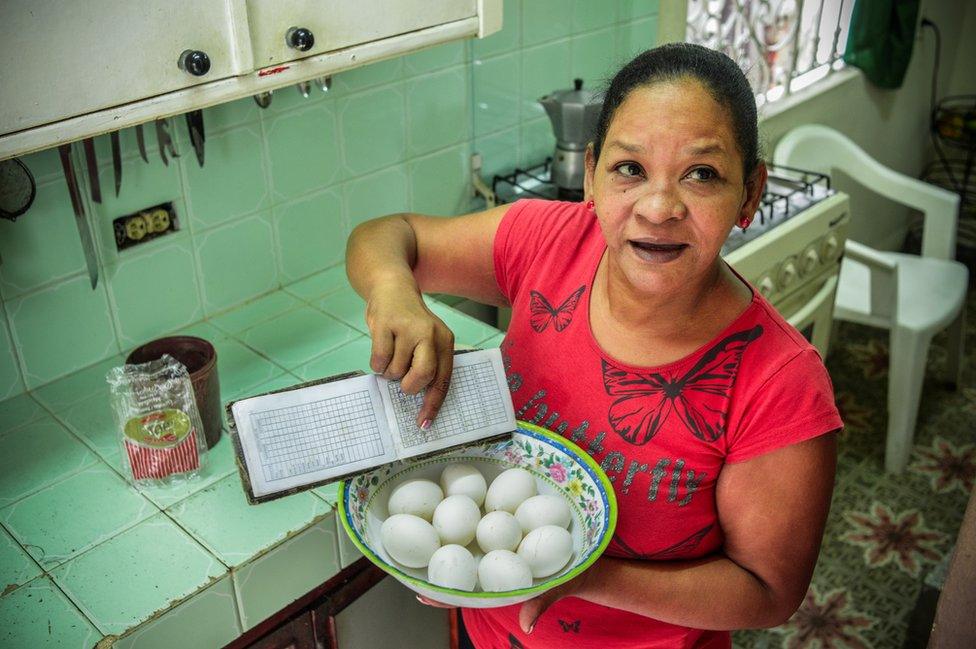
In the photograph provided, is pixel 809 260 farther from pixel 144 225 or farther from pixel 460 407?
pixel 144 225

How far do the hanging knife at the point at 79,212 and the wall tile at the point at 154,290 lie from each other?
0.07m

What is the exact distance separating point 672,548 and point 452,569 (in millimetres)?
299

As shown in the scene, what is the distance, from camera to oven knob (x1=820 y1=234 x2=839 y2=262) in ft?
7.87

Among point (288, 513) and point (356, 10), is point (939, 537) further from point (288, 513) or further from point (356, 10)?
point (356, 10)

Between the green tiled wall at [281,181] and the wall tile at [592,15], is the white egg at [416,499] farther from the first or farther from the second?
the wall tile at [592,15]

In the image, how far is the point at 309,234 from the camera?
187 centimetres

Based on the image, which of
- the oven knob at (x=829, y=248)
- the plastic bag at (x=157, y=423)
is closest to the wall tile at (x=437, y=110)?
the plastic bag at (x=157, y=423)

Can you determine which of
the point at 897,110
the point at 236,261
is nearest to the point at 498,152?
the point at 236,261

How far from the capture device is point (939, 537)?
2602 mm

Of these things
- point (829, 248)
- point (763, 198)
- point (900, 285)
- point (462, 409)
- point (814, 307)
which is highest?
point (462, 409)

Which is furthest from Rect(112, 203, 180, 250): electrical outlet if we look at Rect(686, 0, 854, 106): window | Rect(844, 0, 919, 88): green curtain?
Rect(844, 0, 919, 88): green curtain

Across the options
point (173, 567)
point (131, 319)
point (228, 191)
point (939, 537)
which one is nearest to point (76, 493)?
point (173, 567)

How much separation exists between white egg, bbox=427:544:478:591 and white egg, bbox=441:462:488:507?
0.37 feet

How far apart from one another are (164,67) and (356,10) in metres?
0.32
